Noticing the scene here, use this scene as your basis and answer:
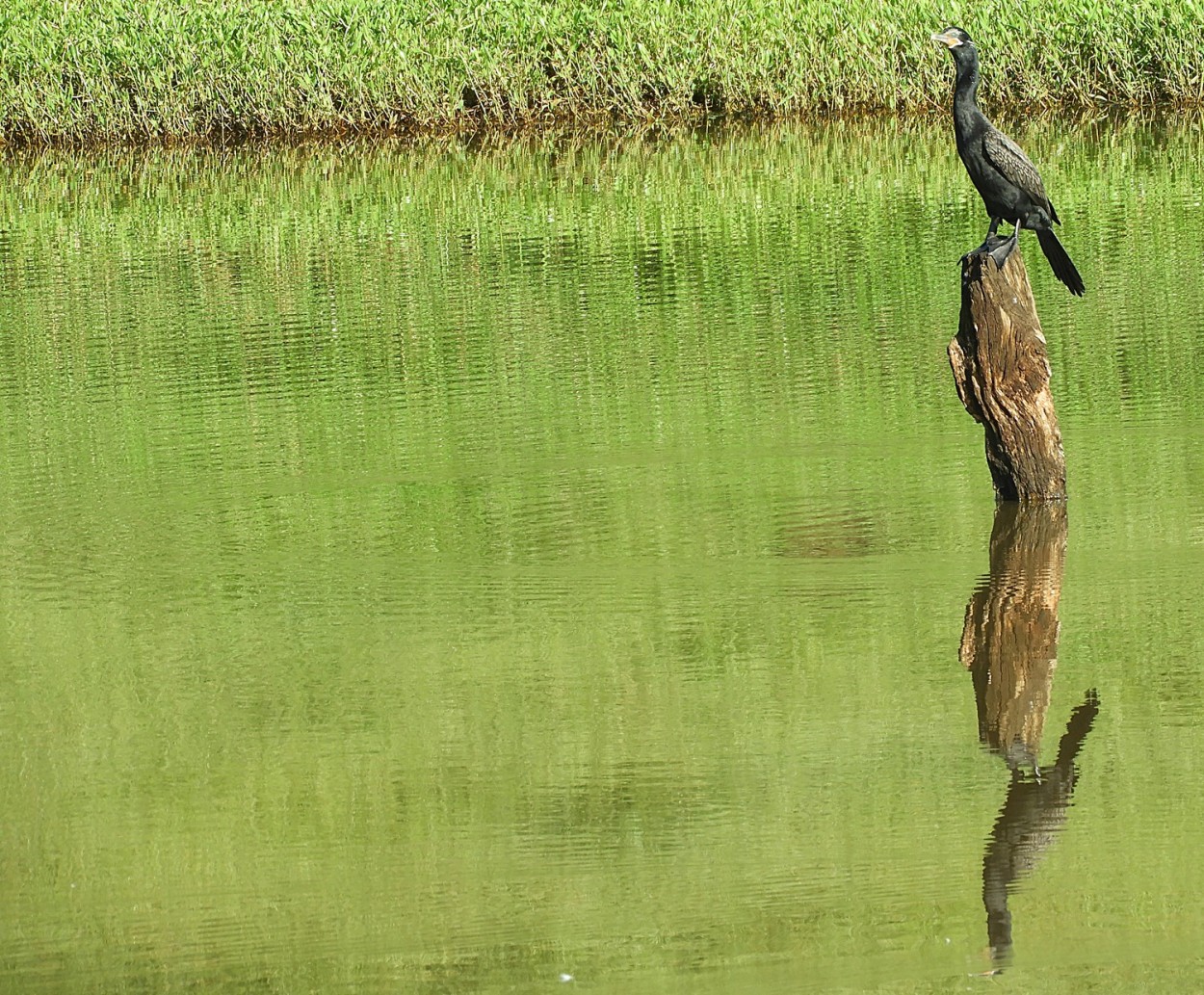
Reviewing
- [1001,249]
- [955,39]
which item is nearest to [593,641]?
[1001,249]

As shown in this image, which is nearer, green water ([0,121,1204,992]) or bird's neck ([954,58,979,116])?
green water ([0,121,1204,992])

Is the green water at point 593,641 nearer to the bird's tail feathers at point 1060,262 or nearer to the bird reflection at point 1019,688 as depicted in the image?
the bird reflection at point 1019,688

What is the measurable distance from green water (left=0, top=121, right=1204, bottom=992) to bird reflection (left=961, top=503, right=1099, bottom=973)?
24 millimetres

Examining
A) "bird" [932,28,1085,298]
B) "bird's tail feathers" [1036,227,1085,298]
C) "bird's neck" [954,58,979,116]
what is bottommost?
"bird's tail feathers" [1036,227,1085,298]

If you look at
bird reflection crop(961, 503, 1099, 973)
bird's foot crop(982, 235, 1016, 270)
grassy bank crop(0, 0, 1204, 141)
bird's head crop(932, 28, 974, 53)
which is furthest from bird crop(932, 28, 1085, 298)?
grassy bank crop(0, 0, 1204, 141)

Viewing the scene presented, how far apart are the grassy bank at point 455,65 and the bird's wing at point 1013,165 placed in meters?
17.6

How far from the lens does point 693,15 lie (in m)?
27.5

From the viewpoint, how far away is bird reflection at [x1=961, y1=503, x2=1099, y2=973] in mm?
5242

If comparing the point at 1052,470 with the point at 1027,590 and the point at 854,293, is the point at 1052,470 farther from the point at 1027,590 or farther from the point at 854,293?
the point at 854,293

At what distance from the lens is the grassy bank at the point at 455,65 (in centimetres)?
2683

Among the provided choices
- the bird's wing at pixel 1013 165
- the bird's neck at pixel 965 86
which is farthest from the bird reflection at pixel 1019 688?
the bird's neck at pixel 965 86

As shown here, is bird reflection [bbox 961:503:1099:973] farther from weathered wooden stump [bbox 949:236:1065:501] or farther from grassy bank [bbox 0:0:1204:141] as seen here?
grassy bank [bbox 0:0:1204:141]

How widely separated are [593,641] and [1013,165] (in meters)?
3.16

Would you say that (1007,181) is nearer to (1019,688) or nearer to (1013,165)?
(1013,165)
